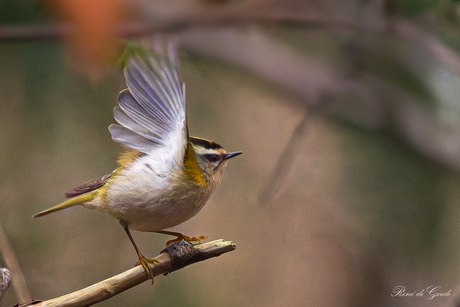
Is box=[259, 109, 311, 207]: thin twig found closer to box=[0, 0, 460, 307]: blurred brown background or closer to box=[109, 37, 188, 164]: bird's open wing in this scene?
box=[0, 0, 460, 307]: blurred brown background

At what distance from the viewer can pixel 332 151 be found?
780 millimetres

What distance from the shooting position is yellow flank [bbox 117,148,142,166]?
1.33 feet

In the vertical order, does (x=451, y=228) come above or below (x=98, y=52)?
below

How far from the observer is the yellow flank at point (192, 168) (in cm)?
39

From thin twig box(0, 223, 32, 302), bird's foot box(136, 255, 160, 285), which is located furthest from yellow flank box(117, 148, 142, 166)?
thin twig box(0, 223, 32, 302)

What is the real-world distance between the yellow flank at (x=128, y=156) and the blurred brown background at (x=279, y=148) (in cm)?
12

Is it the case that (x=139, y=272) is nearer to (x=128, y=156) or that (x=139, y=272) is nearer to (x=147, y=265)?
(x=147, y=265)

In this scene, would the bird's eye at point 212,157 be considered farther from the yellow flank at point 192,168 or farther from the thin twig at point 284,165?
the thin twig at point 284,165

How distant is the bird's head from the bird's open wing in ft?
0.10

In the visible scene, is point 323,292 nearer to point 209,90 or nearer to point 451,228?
point 451,228

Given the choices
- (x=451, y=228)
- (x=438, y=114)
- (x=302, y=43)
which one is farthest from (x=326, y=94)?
(x=451, y=228)

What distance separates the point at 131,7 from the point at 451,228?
76cm

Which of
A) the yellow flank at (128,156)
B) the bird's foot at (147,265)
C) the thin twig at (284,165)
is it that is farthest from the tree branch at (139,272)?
the thin twig at (284,165)

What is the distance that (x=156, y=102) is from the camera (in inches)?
14.6
